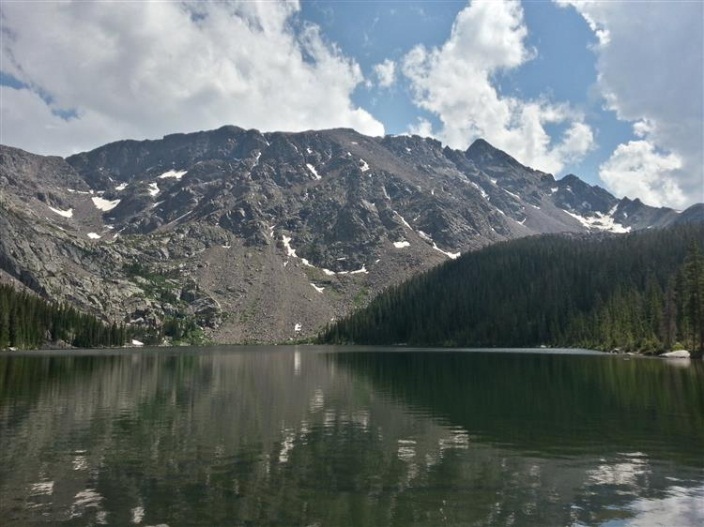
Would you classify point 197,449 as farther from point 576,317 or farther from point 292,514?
point 576,317

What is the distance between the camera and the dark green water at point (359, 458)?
1878 centimetres

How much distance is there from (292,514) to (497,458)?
1290 cm

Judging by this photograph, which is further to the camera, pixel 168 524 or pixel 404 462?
pixel 404 462

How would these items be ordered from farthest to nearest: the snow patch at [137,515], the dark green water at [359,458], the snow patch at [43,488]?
the snow patch at [43,488] < the dark green water at [359,458] < the snow patch at [137,515]

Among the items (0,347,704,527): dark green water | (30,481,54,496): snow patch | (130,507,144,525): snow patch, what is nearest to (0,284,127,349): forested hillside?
(0,347,704,527): dark green water

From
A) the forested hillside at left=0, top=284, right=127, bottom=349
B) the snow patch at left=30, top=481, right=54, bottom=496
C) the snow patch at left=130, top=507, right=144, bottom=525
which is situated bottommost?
the snow patch at left=130, top=507, right=144, bottom=525

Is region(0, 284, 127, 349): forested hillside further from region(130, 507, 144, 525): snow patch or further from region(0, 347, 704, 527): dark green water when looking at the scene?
region(130, 507, 144, 525): snow patch

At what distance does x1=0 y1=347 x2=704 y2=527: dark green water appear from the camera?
18781mm

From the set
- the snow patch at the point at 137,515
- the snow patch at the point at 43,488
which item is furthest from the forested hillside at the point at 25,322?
the snow patch at the point at 137,515

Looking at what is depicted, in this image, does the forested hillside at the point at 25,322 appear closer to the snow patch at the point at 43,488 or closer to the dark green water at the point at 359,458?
the dark green water at the point at 359,458

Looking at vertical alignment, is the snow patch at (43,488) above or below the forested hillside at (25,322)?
below

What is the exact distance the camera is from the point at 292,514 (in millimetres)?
18375

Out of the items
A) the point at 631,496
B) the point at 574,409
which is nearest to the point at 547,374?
the point at 574,409

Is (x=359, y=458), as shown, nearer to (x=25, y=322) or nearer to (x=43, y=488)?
(x=43, y=488)
